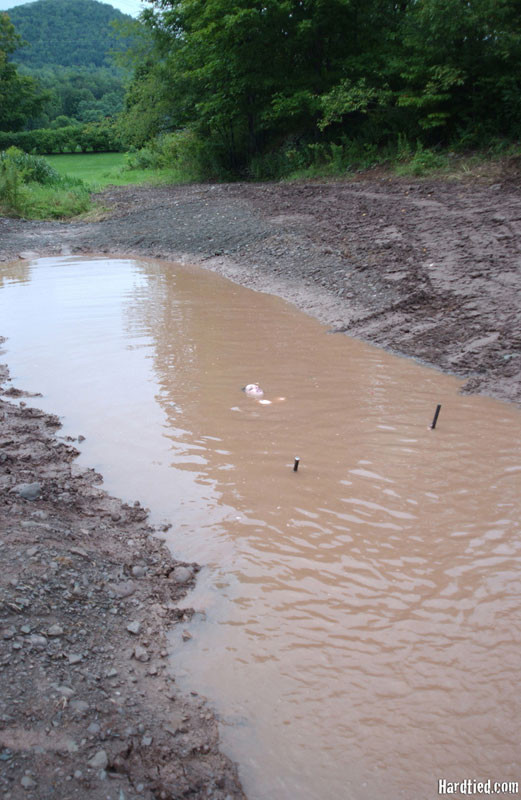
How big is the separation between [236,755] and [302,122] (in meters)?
22.3

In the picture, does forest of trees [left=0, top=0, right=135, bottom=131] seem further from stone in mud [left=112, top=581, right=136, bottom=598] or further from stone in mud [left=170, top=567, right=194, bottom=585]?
stone in mud [left=112, top=581, right=136, bottom=598]

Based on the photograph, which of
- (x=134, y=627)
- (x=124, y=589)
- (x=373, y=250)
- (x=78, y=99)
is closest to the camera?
(x=134, y=627)

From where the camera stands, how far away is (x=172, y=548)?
430cm

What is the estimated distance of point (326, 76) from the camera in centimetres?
1905

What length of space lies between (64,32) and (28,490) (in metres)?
154

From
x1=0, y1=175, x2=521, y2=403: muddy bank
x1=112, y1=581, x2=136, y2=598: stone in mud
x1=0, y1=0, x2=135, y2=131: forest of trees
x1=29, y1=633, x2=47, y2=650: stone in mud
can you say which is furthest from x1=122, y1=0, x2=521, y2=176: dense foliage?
x1=0, y1=0, x2=135, y2=131: forest of trees

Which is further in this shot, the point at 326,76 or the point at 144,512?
the point at 326,76

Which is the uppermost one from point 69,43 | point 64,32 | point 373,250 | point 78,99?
point 64,32

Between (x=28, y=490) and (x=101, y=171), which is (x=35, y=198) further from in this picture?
(x=28, y=490)

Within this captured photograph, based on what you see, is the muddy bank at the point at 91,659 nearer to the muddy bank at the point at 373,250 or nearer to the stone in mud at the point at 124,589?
the stone in mud at the point at 124,589

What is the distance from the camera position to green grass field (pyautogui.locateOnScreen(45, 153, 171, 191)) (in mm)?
26600

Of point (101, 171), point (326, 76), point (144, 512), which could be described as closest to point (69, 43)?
point (101, 171)

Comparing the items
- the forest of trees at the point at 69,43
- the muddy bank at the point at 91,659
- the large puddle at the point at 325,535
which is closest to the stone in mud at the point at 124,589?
the muddy bank at the point at 91,659

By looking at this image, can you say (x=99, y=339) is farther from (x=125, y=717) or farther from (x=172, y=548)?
(x=125, y=717)
